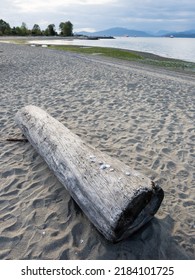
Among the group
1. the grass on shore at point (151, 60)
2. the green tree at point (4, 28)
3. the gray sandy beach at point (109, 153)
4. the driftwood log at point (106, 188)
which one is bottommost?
the grass on shore at point (151, 60)

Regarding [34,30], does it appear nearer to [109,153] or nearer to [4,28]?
[4,28]

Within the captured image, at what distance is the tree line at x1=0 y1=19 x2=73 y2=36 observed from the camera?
10206 cm

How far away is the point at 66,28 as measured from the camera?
4788 inches

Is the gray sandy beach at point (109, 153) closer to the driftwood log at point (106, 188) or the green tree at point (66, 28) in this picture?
the driftwood log at point (106, 188)

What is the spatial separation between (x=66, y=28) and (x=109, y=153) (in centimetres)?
Result: 12801

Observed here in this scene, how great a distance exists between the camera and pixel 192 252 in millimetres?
3014

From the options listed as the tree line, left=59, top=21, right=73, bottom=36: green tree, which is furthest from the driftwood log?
left=59, top=21, right=73, bottom=36: green tree

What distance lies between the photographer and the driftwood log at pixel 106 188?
2.80 metres

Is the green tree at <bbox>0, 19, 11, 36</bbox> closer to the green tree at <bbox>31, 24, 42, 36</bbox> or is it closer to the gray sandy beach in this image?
the green tree at <bbox>31, 24, 42, 36</bbox>

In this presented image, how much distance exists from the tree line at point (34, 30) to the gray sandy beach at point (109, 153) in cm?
10225

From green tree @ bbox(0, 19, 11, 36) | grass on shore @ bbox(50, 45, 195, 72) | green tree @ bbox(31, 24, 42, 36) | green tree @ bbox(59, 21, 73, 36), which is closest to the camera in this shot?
grass on shore @ bbox(50, 45, 195, 72)

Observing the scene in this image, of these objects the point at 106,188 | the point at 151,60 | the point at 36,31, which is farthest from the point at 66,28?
the point at 106,188

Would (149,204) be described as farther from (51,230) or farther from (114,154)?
(114,154)

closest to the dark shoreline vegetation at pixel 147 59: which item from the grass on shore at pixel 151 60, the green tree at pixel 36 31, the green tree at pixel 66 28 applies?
the grass on shore at pixel 151 60
